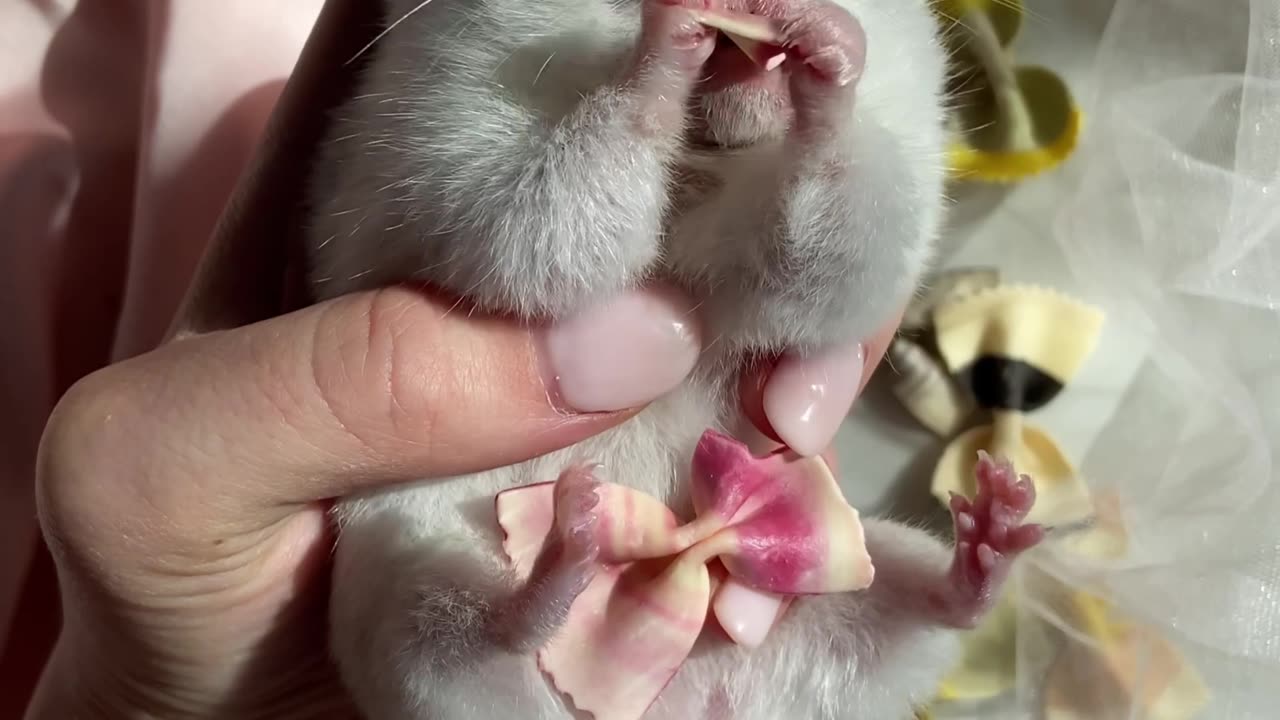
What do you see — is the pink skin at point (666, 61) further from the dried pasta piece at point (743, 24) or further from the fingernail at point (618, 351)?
the fingernail at point (618, 351)

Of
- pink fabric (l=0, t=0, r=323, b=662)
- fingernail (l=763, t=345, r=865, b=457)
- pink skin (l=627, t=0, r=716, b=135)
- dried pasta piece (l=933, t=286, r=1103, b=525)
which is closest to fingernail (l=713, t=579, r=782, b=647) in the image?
fingernail (l=763, t=345, r=865, b=457)

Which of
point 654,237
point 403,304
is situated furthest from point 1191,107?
point 403,304

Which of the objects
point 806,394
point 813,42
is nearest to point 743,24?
point 813,42

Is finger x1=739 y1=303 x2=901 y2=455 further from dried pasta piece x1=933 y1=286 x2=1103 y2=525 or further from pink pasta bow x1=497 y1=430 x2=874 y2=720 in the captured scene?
dried pasta piece x1=933 y1=286 x2=1103 y2=525

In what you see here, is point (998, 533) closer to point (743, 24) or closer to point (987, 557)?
point (987, 557)

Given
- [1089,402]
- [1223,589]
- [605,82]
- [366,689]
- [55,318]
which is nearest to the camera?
[605,82]

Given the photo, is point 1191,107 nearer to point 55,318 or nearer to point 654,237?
point 654,237
